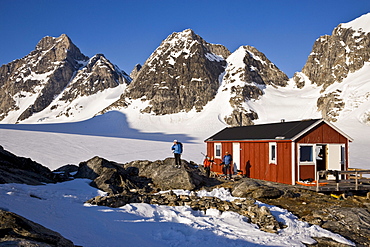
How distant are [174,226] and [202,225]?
1.04m

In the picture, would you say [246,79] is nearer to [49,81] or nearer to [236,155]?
[236,155]

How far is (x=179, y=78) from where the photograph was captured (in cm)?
11162

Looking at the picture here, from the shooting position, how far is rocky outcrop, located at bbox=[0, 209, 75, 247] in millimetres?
4230

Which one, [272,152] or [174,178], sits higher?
[272,152]

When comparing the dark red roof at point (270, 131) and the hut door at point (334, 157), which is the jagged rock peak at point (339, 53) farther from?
the hut door at point (334, 157)

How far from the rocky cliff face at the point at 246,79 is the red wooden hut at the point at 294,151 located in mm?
67206

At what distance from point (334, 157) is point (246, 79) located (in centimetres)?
9070

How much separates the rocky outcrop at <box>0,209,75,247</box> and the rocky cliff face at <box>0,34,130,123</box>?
165 meters

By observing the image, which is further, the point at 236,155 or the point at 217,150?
the point at 217,150

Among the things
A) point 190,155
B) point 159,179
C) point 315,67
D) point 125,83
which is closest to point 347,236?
point 159,179

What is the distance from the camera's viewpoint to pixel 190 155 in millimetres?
35875

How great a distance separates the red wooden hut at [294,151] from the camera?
691 inches

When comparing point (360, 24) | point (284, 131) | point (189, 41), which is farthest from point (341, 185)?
point (189, 41)

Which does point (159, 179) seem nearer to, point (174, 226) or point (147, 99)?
point (174, 226)
